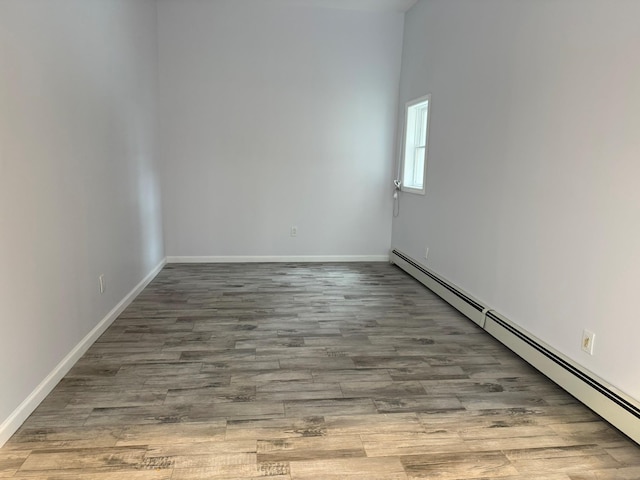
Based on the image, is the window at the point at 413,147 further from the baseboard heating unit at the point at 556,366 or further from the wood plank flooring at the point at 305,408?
the wood plank flooring at the point at 305,408

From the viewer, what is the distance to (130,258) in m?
3.77

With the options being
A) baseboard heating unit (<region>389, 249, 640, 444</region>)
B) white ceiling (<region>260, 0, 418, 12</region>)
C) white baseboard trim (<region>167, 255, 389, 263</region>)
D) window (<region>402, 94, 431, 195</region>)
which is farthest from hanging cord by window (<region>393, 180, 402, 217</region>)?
white ceiling (<region>260, 0, 418, 12</region>)

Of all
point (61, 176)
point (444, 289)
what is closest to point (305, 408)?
point (61, 176)

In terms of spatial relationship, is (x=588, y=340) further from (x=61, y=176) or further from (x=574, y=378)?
(x=61, y=176)

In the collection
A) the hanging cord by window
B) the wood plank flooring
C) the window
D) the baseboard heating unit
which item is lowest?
the wood plank flooring

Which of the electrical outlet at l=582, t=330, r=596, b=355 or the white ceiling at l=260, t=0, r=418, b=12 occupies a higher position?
the white ceiling at l=260, t=0, r=418, b=12

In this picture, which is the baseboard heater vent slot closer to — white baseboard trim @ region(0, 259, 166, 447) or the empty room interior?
the empty room interior

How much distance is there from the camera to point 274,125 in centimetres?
511

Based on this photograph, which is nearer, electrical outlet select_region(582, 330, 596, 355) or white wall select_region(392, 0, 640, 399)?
white wall select_region(392, 0, 640, 399)

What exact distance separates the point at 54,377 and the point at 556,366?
2.82 m

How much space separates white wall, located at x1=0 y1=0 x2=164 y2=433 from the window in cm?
295

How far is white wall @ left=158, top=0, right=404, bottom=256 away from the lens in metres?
4.87

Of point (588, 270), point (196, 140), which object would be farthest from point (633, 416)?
point (196, 140)

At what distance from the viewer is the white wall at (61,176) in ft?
6.40
